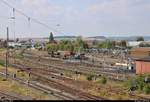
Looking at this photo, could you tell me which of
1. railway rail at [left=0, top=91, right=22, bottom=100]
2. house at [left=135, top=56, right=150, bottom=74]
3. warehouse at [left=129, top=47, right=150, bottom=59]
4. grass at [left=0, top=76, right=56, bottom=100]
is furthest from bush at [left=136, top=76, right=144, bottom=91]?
warehouse at [left=129, top=47, right=150, bottom=59]

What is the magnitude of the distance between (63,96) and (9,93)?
4668 millimetres

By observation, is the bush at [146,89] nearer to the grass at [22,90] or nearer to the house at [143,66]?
the grass at [22,90]

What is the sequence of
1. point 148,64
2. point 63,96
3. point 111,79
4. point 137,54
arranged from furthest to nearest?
point 137,54 → point 148,64 → point 111,79 → point 63,96

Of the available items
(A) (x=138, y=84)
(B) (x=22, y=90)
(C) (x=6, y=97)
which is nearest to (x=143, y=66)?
(A) (x=138, y=84)

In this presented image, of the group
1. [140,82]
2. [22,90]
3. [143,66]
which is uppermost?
[143,66]

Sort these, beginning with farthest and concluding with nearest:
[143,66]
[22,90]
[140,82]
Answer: [143,66] < [140,82] < [22,90]

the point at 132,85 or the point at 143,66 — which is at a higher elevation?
the point at 143,66

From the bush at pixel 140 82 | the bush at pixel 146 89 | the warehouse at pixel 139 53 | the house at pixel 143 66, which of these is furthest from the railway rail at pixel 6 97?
the warehouse at pixel 139 53

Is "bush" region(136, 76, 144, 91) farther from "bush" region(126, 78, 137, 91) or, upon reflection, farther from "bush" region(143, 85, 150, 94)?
"bush" region(143, 85, 150, 94)

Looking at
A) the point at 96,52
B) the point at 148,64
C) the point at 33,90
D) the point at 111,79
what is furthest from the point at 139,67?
the point at 96,52

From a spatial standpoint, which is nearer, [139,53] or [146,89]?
[146,89]

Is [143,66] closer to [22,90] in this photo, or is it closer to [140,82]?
[140,82]

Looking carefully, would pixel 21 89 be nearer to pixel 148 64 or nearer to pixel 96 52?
pixel 148 64

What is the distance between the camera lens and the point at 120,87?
101 feet
